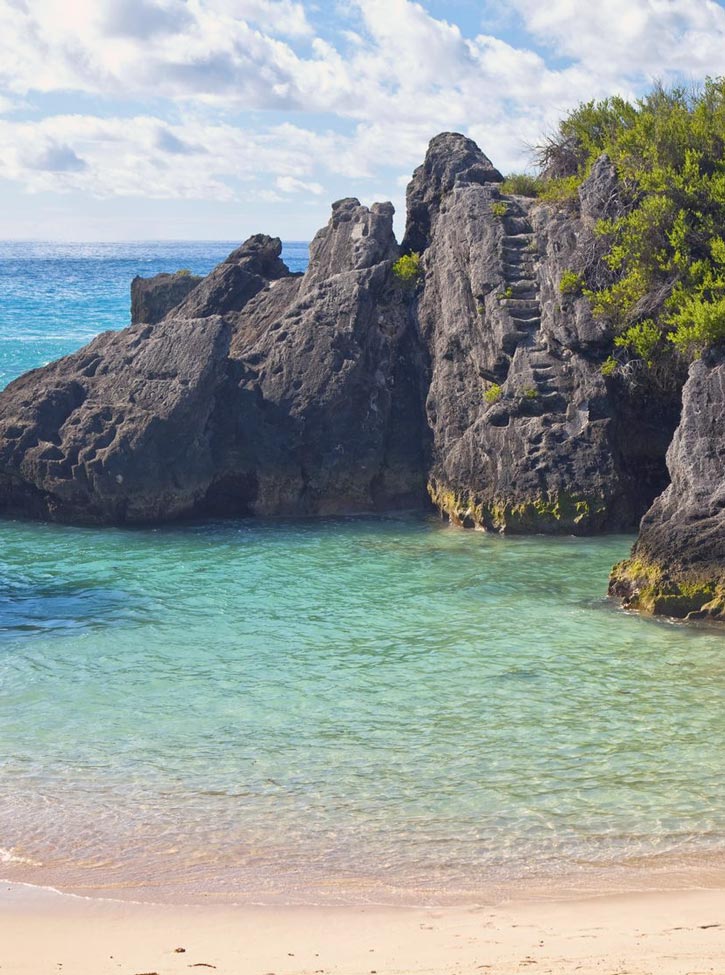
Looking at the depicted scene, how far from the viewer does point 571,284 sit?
1917 cm

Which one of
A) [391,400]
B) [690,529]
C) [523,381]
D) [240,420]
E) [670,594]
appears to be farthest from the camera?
[391,400]

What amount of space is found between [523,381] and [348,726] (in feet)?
31.3

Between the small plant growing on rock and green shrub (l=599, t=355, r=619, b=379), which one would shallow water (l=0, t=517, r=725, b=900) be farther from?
the small plant growing on rock

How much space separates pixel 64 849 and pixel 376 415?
13.5 metres

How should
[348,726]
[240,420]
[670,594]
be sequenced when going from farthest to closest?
[240,420] < [670,594] < [348,726]

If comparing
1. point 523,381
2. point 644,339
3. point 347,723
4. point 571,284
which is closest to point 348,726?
point 347,723

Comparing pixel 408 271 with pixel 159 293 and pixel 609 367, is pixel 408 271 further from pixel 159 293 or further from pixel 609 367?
pixel 159 293

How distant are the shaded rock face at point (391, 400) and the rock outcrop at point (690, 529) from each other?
2.93 meters

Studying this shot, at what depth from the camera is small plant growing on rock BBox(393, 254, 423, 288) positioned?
22016mm

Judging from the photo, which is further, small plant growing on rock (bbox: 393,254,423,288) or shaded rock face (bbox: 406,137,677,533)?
small plant growing on rock (bbox: 393,254,423,288)

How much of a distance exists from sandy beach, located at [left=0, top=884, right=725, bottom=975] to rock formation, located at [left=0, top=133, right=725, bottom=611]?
11554 millimetres

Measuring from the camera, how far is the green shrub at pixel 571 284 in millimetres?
19156

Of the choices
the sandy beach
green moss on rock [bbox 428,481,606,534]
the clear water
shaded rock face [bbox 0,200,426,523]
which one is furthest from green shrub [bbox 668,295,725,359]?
the sandy beach

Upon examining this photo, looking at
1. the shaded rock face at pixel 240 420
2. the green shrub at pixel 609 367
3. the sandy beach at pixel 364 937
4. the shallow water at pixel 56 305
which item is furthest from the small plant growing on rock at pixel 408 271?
the shallow water at pixel 56 305
